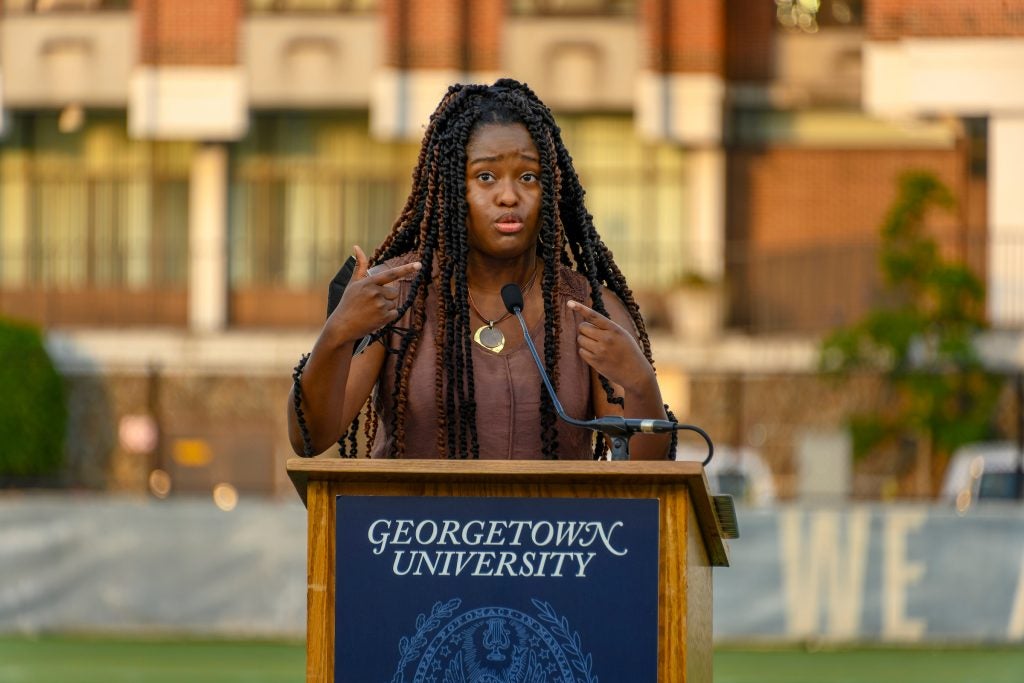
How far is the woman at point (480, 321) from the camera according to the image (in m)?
5.03

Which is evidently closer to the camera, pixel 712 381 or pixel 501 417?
pixel 501 417

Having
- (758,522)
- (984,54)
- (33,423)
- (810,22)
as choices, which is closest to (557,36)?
(810,22)

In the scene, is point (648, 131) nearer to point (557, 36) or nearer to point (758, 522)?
point (557, 36)

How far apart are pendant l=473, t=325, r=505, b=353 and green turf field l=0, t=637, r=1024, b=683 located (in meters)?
9.58

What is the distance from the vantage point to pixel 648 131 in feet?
104

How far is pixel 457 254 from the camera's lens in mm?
5098

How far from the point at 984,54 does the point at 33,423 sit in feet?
44.7

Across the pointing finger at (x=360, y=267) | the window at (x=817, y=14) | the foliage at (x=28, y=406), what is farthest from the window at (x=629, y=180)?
the pointing finger at (x=360, y=267)

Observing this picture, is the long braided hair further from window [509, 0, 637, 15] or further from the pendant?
window [509, 0, 637, 15]

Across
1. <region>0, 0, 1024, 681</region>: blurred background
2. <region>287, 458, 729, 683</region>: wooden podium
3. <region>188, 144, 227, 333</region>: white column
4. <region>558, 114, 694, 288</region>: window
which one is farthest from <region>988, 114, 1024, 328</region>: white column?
<region>287, 458, 729, 683</region>: wooden podium

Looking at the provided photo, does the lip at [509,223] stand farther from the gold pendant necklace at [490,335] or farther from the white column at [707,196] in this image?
the white column at [707,196]

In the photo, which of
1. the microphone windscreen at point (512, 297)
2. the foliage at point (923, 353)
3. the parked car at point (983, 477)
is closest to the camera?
the microphone windscreen at point (512, 297)

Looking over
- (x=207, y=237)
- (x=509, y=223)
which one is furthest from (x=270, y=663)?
A: (x=207, y=237)

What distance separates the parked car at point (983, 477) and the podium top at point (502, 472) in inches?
626
